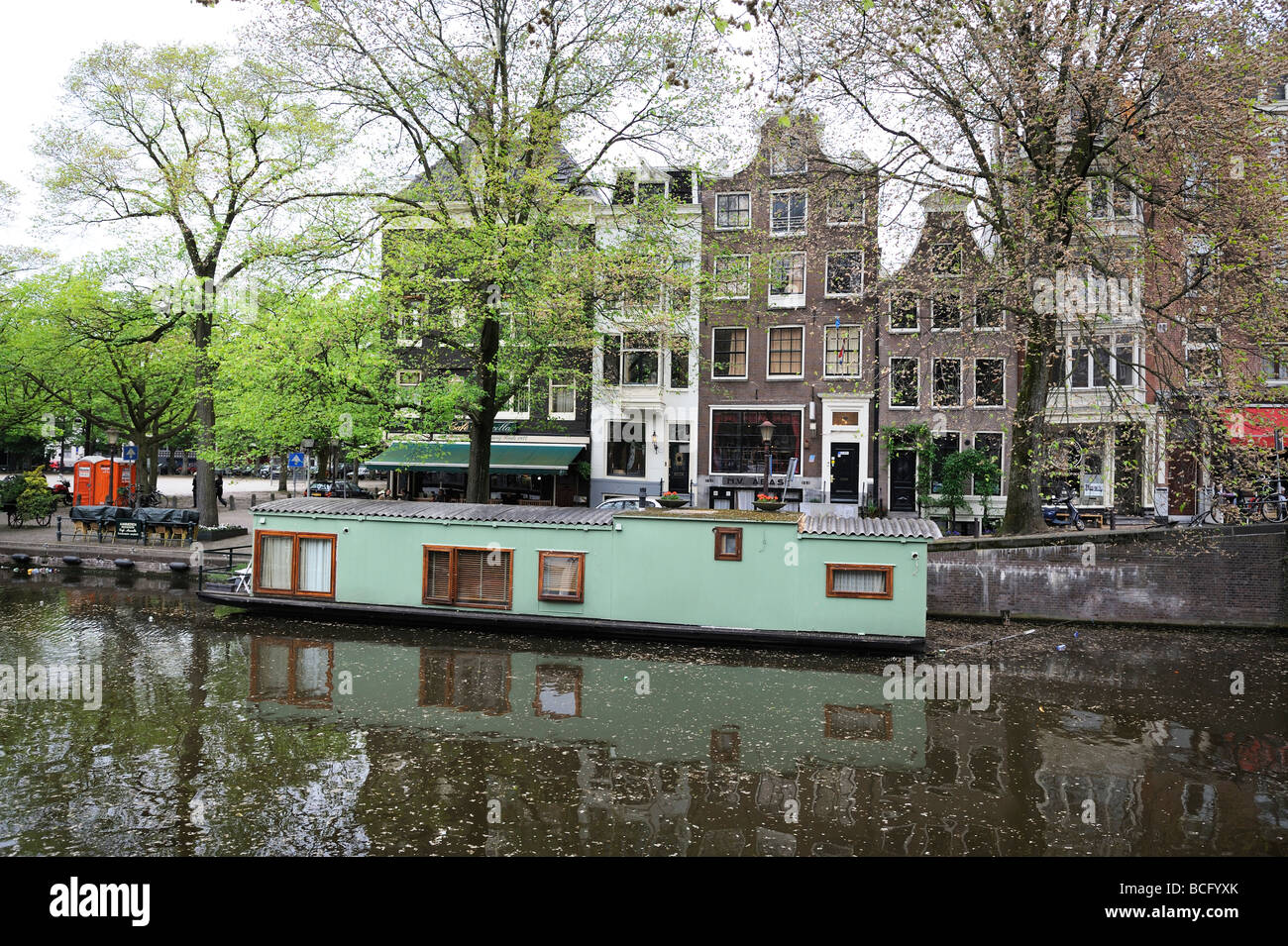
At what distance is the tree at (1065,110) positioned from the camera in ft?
45.9

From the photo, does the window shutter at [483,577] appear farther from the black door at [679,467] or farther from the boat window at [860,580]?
the black door at [679,467]

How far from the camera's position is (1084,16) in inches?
611

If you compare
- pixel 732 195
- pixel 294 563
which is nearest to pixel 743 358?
pixel 732 195

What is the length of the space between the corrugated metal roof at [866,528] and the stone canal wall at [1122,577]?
3473mm

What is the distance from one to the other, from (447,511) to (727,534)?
6069 millimetres

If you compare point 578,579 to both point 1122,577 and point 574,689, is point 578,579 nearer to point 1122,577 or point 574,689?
point 574,689

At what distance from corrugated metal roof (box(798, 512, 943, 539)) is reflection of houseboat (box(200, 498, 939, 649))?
1.7 inches

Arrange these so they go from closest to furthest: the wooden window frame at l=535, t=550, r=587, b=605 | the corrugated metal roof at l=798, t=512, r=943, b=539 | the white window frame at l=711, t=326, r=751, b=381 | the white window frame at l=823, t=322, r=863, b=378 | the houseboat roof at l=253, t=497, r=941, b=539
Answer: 1. the corrugated metal roof at l=798, t=512, r=943, b=539
2. the houseboat roof at l=253, t=497, r=941, b=539
3. the wooden window frame at l=535, t=550, r=587, b=605
4. the white window frame at l=823, t=322, r=863, b=378
5. the white window frame at l=711, t=326, r=751, b=381

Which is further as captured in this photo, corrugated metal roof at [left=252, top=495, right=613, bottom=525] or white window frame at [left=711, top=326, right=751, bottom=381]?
white window frame at [left=711, top=326, right=751, bottom=381]

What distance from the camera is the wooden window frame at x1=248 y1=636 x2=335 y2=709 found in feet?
37.8

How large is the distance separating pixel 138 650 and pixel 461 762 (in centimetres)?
875

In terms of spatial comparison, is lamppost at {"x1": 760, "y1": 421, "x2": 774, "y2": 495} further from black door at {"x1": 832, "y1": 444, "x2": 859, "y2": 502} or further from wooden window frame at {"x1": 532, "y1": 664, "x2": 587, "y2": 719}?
wooden window frame at {"x1": 532, "y1": 664, "x2": 587, "y2": 719}

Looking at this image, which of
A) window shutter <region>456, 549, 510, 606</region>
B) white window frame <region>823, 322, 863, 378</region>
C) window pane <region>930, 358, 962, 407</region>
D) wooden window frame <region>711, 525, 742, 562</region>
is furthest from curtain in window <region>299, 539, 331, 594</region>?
window pane <region>930, 358, 962, 407</region>
